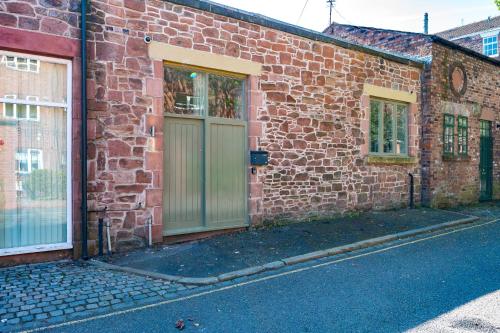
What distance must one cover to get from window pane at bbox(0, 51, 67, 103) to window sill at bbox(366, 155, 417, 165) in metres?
7.67

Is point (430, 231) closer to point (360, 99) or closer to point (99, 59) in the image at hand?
point (360, 99)

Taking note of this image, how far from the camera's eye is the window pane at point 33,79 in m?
5.98

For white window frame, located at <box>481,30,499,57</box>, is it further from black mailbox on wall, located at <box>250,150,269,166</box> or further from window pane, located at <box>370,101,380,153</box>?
black mailbox on wall, located at <box>250,150,269,166</box>

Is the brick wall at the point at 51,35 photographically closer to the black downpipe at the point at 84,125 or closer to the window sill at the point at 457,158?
the black downpipe at the point at 84,125

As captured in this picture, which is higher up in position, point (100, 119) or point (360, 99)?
point (360, 99)

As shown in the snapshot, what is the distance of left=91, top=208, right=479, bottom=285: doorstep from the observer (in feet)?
19.1

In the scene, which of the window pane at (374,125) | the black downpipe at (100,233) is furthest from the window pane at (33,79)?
the window pane at (374,125)

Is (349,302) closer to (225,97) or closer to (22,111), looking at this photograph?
(225,97)

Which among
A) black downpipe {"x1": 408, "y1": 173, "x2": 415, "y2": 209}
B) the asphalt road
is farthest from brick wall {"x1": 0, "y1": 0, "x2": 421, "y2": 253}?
the asphalt road

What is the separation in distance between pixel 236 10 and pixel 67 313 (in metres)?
6.44

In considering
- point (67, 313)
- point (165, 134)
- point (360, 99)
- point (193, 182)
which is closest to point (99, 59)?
point (165, 134)

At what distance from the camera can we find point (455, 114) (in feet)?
43.0

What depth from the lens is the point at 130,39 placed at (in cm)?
685

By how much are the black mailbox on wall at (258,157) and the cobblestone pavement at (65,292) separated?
3.63 meters
